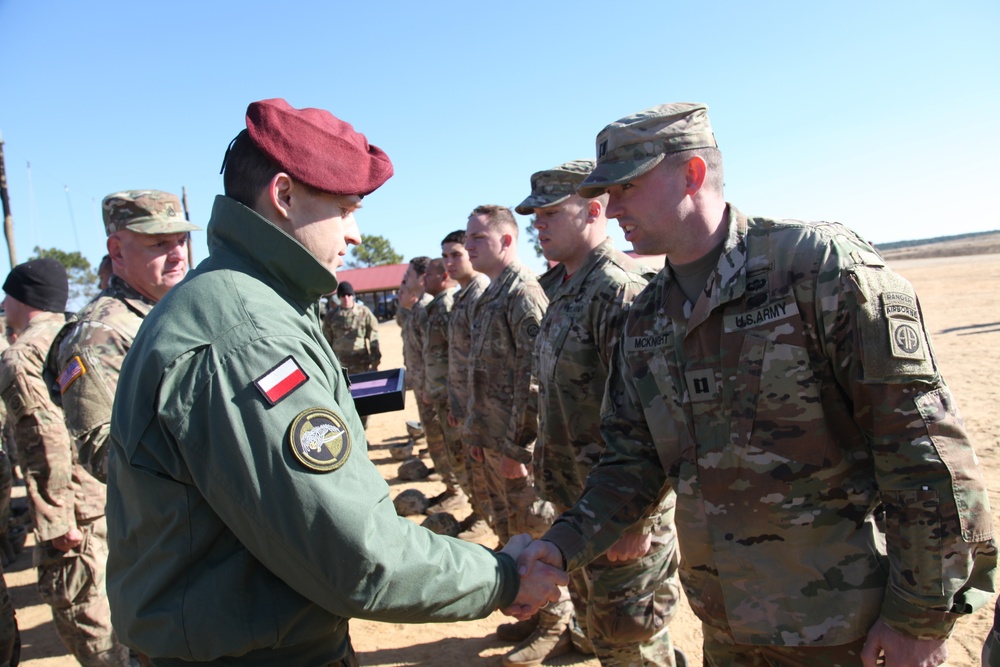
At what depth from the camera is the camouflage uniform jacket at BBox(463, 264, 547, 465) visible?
15.7ft

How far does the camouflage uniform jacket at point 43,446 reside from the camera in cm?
443

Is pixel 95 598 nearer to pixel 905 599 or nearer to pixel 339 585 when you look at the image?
pixel 339 585

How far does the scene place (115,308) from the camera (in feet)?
12.4

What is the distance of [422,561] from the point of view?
189cm

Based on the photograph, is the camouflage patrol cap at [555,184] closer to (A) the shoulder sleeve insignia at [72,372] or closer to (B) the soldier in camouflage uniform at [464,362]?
(B) the soldier in camouflage uniform at [464,362]

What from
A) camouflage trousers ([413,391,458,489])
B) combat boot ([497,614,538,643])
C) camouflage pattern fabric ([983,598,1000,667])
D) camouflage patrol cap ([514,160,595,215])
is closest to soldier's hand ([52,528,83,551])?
combat boot ([497,614,538,643])

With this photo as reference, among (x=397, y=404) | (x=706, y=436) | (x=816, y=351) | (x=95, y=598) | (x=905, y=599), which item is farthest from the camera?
(x=95, y=598)

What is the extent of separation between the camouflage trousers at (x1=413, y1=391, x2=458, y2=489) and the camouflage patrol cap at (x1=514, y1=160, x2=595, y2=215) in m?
4.77

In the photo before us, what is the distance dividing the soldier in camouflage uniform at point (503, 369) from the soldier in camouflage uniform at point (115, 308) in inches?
89.5

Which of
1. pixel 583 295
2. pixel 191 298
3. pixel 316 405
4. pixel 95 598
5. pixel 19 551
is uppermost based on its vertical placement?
pixel 191 298

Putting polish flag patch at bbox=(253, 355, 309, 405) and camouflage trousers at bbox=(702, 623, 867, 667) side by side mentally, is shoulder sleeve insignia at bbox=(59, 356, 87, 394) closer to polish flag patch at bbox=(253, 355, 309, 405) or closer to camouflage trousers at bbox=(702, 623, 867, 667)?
polish flag patch at bbox=(253, 355, 309, 405)

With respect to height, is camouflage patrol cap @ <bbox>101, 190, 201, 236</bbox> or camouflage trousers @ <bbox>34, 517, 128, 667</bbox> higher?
camouflage patrol cap @ <bbox>101, 190, 201, 236</bbox>

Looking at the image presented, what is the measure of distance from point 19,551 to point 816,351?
8861 millimetres

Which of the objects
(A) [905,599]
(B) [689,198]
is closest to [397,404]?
(B) [689,198]
